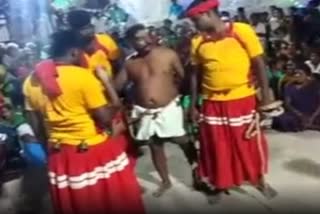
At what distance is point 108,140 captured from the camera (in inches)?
106

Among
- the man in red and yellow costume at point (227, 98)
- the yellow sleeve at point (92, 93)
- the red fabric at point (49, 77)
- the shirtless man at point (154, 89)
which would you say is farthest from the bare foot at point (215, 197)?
the red fabric at point (49, 77)

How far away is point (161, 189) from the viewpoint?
3.75 m

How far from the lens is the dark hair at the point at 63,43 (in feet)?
8.31

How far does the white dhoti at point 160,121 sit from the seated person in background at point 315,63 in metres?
1.85

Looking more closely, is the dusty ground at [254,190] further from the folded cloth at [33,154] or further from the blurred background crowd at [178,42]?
the blurred background crowd at [178,42]

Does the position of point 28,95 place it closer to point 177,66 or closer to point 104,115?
point 104,115

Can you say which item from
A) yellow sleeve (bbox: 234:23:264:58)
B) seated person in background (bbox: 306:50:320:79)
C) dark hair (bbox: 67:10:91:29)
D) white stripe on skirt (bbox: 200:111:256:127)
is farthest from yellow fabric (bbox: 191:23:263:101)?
seated person in background (bbox: 306:50:320:79)

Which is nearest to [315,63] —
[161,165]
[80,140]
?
[161,165]

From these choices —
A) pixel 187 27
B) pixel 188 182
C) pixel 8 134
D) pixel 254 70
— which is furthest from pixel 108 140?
pixel 187 27

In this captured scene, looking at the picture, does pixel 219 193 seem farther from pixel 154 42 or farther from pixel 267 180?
pixel 154 42

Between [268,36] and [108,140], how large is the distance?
3.10m

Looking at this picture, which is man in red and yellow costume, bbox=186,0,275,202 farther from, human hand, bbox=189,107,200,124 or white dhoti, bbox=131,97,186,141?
white dhoti, bbox=131,97,186,141

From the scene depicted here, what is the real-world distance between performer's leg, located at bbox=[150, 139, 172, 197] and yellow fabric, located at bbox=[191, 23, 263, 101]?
1.64 feet

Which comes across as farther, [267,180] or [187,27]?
[187,27]
